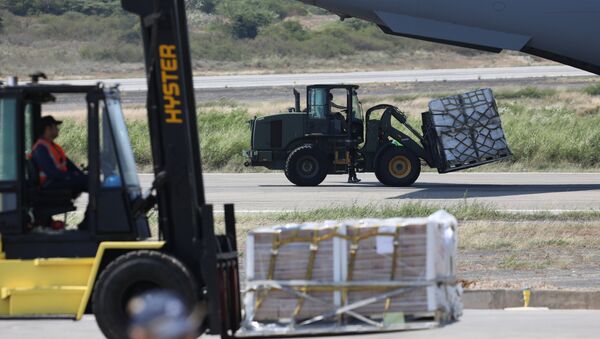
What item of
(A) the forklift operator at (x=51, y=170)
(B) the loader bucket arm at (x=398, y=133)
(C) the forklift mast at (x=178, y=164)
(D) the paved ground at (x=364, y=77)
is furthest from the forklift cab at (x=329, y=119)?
(D) the paved ground at (x=364, y=77)

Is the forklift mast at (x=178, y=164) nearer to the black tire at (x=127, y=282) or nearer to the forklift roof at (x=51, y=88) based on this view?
the black tire at (x=127, y=282)

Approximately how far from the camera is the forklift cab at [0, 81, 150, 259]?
29.0 ft

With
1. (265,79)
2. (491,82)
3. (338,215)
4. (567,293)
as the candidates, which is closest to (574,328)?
(567,293)

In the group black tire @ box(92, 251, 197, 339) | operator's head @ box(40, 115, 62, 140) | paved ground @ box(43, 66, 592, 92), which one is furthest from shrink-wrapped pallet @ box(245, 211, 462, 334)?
paved ground @ box(43, 66, 592, 92)

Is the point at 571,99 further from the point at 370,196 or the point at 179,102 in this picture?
the point at 179,102

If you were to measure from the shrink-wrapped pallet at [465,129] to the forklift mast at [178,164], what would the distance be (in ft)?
53.4

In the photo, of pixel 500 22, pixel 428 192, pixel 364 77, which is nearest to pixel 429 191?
pixel 428 192

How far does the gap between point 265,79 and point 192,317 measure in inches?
2265

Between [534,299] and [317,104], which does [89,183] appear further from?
[317,104]

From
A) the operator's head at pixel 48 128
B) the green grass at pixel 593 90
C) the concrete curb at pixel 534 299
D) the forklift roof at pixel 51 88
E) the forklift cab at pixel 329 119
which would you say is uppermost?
the forklift roof at pixel 51 88

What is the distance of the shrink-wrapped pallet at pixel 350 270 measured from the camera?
8383 mm

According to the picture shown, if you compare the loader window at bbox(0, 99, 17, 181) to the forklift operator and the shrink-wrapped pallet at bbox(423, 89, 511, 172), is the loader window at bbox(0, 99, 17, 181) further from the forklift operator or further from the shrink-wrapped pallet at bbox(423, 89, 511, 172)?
the shrink-wrapped pallet at bbox(423, 89, 511, 172)

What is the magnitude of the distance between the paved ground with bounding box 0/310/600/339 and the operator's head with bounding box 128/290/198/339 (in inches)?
72.7

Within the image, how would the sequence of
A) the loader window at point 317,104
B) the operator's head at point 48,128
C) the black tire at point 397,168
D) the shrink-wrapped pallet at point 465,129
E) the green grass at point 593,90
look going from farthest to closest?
the green grass at point 593,90 < the loader window at point 317,104 < the black tire at point 397,168 < the shrink-wrapped pallet at point 465,129 < the operator's head at point 48,128
